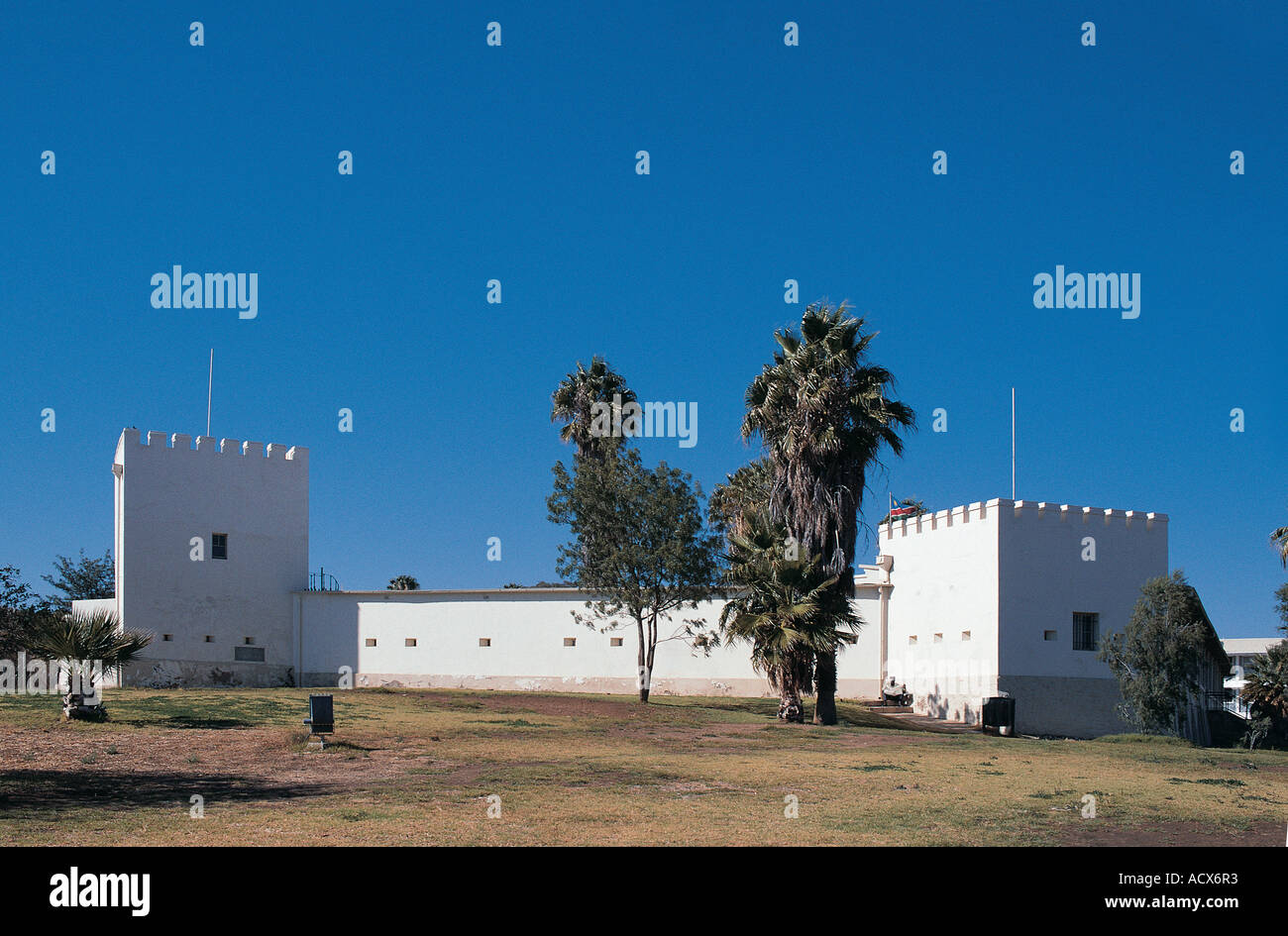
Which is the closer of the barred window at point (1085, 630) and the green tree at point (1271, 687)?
the green tree at point (1271, 687)

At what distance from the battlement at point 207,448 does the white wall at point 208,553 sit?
37 millimetres

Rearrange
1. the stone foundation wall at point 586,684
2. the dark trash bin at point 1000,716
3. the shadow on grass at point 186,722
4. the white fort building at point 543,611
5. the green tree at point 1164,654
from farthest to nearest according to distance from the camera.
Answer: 1. the stone foundation wall at point 586,684
2. the white fort building at point 543,611
3. the dark trash bin at point 1000,716
4. the green tree at point 1164,654
5. the shadow on grass at point 186,722

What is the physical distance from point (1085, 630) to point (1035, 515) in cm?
412

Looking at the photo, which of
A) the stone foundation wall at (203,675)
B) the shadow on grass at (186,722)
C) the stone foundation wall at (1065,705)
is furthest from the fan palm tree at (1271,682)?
the stone foundation wall at (203,675)

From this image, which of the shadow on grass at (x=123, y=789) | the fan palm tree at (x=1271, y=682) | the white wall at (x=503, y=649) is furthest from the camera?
the white wall at (x=503, y=649)

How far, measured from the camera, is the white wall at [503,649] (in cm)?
3966

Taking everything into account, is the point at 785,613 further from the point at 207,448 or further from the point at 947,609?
the point at 207,448

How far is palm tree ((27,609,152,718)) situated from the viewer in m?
21.4

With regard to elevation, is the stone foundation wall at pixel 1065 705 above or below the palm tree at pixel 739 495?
below

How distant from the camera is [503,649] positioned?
136ft

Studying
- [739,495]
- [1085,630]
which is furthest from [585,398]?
[1085,630]

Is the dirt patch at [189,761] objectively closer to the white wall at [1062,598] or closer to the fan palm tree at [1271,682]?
the white wall at [1062,598]
